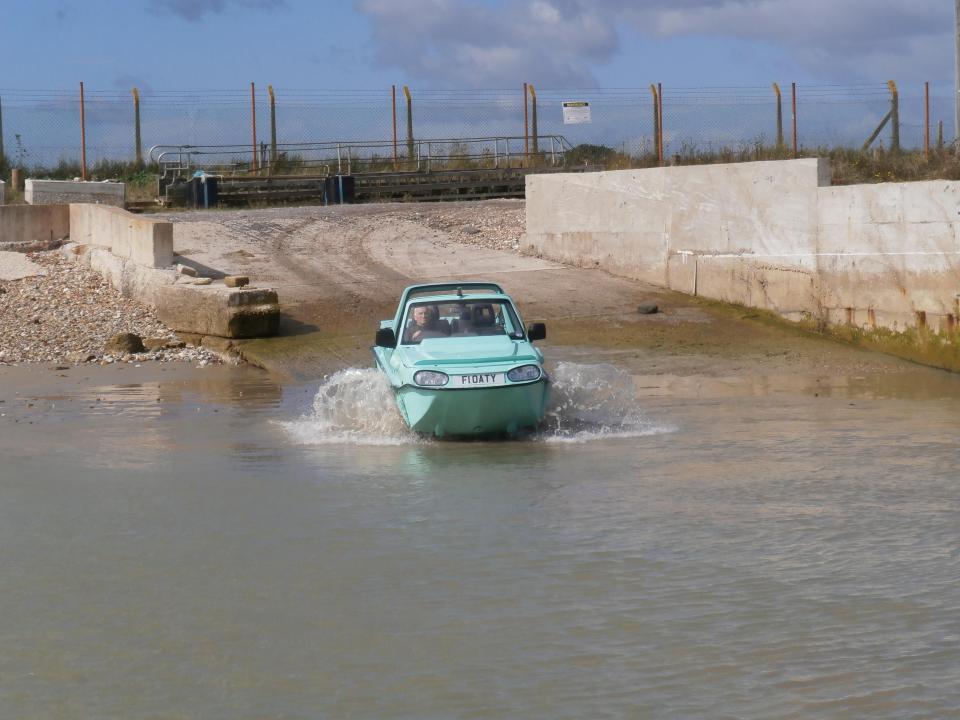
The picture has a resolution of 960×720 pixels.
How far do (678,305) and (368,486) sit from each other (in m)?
10.8

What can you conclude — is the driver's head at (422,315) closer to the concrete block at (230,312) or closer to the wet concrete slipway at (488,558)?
the wet concrete slipway at (488,558)

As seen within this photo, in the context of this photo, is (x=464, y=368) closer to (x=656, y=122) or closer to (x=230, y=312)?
(x=230, y=312)

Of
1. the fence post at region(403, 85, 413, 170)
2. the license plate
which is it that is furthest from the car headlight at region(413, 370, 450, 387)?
the fence post at region(403, 85, 413, 170)

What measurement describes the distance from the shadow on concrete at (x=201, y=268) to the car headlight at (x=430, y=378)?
10.4 m

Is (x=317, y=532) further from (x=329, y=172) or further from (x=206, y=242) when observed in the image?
(x=329, y=172)

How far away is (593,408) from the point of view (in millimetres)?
13516

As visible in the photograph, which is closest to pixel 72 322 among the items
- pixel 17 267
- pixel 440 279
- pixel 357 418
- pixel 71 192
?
pixel 17 267

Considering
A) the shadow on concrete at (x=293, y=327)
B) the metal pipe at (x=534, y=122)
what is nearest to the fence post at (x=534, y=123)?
the metal pipe at (x=534, y=122)

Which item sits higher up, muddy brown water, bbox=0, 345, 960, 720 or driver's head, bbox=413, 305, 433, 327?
driver's head, bbox=413, 305, 433, 327

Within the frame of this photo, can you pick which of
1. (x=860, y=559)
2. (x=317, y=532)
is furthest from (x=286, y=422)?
(x=860, y=559)

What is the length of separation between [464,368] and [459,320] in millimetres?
1389

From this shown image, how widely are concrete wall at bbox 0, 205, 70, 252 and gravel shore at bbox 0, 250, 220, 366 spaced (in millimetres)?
1520

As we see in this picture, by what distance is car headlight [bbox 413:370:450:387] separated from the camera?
38.4 feet

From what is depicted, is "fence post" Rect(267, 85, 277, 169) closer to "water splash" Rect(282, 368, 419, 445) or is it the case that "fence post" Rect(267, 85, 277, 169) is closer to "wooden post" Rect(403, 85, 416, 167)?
"wooden post" Rect(403, 85, 416, 167)
